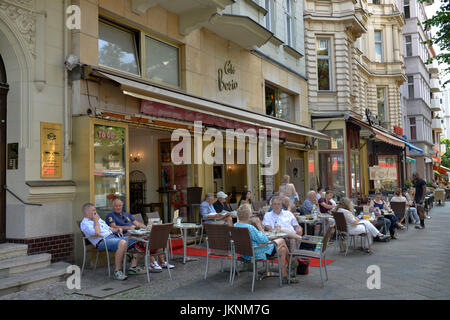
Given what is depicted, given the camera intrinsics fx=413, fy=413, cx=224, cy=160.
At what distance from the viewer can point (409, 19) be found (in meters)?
36.4

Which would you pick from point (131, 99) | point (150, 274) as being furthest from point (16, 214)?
point (131, 99)

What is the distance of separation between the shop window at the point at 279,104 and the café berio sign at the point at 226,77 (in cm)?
294

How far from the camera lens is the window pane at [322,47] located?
19.2 metres

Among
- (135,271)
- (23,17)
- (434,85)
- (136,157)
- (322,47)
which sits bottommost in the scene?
(135,271)

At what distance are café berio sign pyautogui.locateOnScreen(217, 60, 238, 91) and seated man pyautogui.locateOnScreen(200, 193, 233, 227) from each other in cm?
378

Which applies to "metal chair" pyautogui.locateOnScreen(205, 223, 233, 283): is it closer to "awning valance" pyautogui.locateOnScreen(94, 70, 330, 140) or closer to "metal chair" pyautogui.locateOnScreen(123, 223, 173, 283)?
"metal chair" pyautogui.locateOnScreen(123, 223, 173, 283)

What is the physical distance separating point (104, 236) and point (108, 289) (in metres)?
1.03

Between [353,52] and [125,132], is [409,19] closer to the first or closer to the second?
[353,52]

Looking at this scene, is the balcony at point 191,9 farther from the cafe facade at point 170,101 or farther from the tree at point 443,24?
the tree at point 443,24

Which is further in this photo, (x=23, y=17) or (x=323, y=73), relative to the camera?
(x=323, y=73)

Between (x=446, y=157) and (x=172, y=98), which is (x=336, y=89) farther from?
(x=446, y=157)

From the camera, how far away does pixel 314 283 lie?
5.99 metres

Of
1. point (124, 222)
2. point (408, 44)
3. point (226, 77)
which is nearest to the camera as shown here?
point (124, 222)

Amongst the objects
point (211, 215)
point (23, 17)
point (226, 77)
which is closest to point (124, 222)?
point (211, 215)
